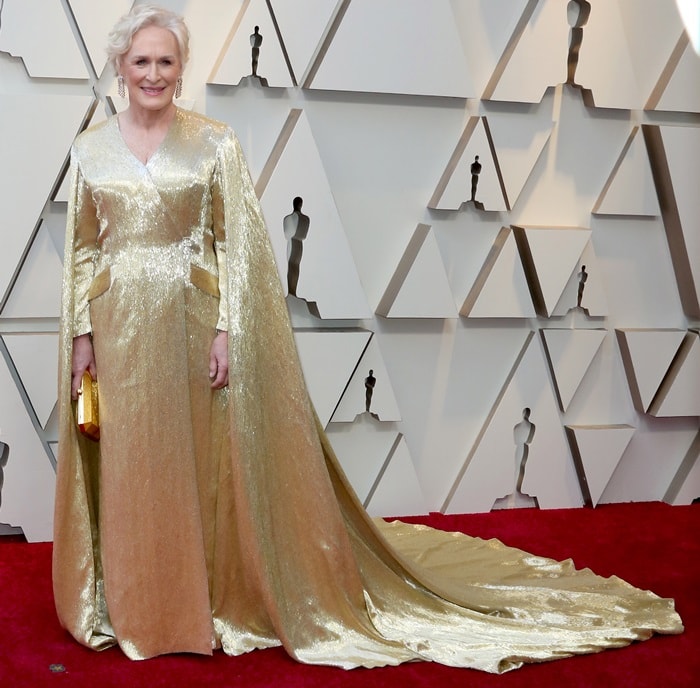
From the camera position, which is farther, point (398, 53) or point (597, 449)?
point (597, 449)

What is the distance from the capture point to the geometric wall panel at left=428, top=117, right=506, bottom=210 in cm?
365

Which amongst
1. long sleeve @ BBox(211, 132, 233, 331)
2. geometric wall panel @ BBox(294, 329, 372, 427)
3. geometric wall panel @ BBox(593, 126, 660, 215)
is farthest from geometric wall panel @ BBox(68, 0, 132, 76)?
geometric wall panel @ BBox(593, 126, 660, 215)

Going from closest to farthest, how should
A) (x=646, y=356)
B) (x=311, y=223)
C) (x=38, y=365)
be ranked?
(x=38, y=365) < (x=311, y=223) < (x=646, y=356)

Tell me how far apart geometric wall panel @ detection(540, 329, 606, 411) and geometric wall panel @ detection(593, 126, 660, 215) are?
48 centimetres

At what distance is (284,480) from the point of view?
2.61 metres

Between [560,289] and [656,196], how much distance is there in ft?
1.79

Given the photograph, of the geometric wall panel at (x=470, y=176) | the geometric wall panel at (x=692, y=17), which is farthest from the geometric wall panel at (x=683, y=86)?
the geometric wall panel at (x=692, y=17)

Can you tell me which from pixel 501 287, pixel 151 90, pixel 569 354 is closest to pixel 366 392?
pixel 501 287

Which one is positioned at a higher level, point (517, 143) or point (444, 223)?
point (517, 143)

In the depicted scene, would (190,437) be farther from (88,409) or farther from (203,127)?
(203,127)

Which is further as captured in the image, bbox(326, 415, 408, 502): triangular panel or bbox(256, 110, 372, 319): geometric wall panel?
bbox(326, 415, 408, 502): triangular panel

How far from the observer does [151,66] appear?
8.06 ft

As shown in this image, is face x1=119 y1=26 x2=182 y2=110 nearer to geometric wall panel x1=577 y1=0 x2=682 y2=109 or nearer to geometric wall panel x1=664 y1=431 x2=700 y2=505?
geometric wall panel x1=577 y1=0 x2=682 y2=109

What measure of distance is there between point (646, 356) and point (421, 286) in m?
0.98
